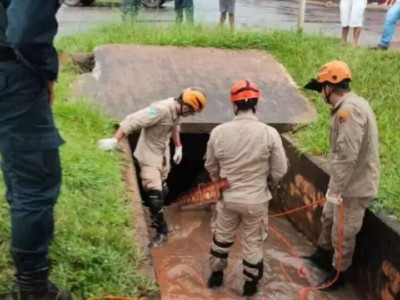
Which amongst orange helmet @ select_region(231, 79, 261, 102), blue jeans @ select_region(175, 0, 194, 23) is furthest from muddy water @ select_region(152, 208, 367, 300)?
blue jeans @ select_region(175, 0, 194, 23)

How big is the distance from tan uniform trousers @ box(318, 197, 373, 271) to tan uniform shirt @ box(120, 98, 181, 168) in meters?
1.86

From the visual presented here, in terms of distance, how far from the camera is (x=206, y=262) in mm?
6473

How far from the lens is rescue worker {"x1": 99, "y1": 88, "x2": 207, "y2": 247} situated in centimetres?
666

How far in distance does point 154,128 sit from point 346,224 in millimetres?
2277

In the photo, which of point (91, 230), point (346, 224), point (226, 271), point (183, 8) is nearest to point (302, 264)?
point (226, 271)

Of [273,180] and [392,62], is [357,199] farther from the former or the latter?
[392,62]

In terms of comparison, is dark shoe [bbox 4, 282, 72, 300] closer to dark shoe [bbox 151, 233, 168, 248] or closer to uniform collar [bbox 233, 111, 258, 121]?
uniform collar [bbox 233, 111, 258, 121]

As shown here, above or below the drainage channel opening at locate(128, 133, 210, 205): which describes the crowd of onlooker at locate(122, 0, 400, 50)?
above

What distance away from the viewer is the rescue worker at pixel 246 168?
546 centimetres

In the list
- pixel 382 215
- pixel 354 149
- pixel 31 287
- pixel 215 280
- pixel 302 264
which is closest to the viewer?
pixel 31 287

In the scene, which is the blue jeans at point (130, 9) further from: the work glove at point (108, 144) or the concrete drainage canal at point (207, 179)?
the work glove at point (108, 144)

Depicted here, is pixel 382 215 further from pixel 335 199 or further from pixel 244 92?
pixel 244 92

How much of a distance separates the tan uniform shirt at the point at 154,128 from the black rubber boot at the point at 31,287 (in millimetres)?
3342

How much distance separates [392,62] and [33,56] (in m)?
7.56
